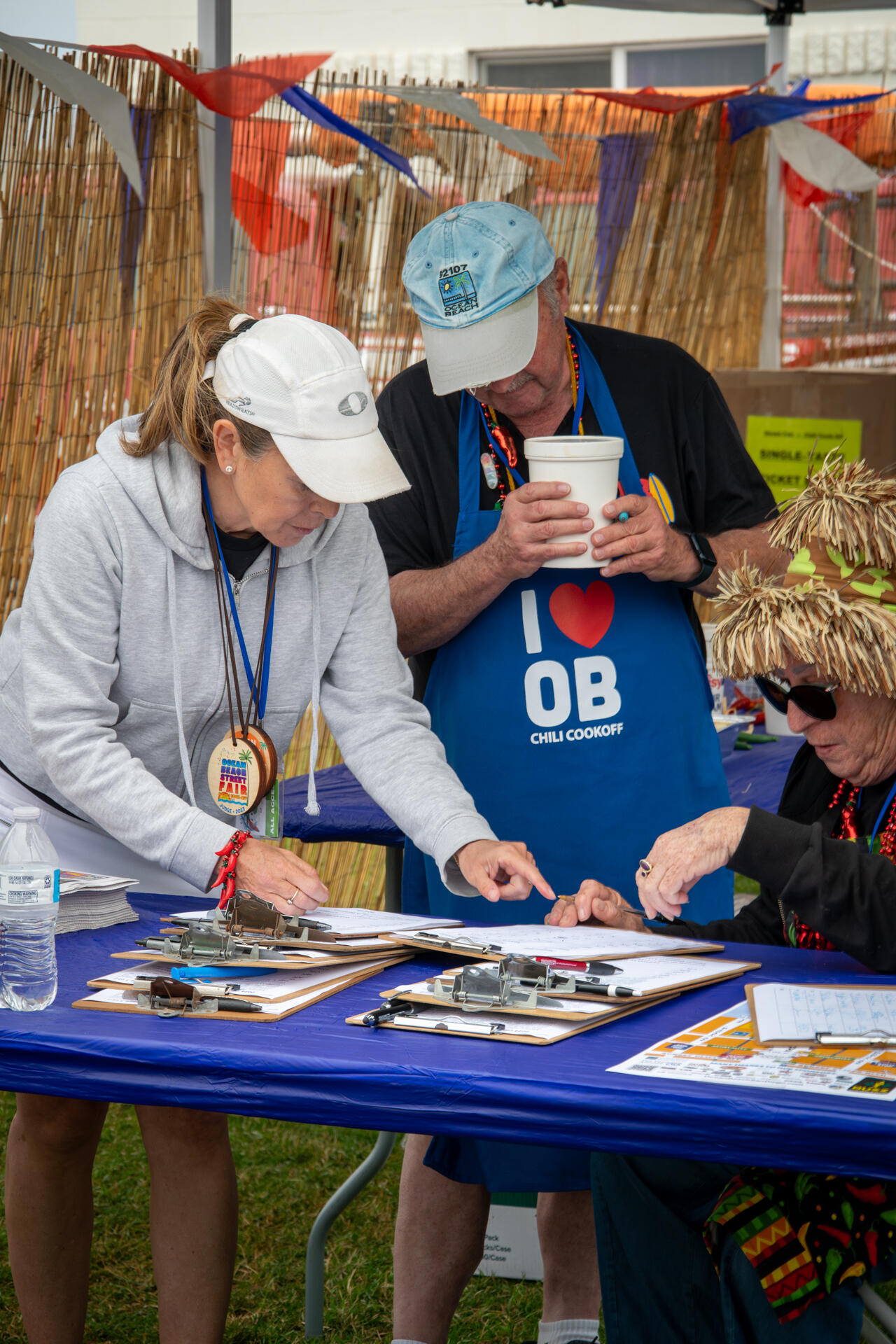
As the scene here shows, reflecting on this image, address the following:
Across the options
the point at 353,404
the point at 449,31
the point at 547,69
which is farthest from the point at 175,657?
the point at 547,69

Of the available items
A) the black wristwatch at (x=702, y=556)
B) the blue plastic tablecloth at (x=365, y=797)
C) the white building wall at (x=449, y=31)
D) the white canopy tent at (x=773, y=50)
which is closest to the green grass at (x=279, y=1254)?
the blue plastic tablecloth at (x=365, y=797)

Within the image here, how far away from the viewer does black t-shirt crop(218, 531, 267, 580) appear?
88.0 inches

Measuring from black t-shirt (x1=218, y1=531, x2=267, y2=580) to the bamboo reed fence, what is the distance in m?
1.77

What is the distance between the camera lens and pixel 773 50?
19.4 feet

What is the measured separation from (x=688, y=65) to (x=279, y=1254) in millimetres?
17848

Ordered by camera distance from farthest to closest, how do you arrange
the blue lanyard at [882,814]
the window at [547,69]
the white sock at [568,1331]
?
the window at [547,69] → the white sock at [568,1331] → the blue lanyard at [882,814]

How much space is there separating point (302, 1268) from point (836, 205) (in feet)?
18.9

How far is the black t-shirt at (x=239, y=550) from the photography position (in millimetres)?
2236

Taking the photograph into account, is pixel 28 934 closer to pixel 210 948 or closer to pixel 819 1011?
pixel 210 948

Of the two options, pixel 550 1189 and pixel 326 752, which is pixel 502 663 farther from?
pixel 326 752

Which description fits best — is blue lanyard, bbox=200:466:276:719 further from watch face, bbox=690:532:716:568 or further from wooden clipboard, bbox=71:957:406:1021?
watch face, bbox=690:532:716:568

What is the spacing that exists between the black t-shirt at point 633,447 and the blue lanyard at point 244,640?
1.58 ft

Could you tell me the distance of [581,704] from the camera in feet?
8.48

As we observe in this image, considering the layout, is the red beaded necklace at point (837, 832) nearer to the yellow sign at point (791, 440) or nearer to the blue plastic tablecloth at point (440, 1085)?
the blue plastic tablecloth at point (440, 1085)
